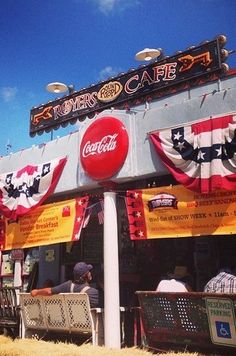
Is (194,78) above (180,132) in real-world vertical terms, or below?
above

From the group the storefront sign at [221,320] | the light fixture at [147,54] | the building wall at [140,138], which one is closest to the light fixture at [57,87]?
the light fixture at [147,54]

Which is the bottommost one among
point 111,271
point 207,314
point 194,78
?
point 207,314

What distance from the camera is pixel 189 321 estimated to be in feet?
20.2

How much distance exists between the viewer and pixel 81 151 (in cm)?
900

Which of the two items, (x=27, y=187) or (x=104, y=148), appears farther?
(x=27, y=187)

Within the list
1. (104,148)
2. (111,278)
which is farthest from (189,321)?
(104,148)

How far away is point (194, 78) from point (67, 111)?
13.6ft

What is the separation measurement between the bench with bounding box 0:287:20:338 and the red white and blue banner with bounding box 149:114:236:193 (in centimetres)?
513

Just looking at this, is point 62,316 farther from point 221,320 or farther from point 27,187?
point 221,320

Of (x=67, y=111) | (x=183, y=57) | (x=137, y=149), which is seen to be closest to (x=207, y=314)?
(x=137, y=149)

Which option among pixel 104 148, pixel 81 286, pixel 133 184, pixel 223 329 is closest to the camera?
pixel 223 329

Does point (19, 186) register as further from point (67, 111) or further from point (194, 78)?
point (194, 78)

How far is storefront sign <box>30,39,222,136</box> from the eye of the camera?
29.6 ft

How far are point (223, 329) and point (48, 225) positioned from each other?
4.92 meters
